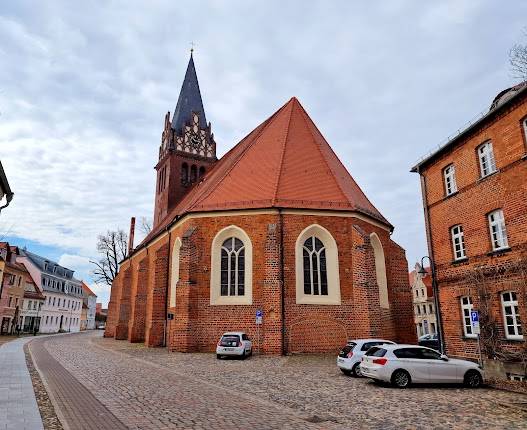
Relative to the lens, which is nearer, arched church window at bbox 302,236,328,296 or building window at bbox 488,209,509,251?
building window at bbox 488,209,509,251

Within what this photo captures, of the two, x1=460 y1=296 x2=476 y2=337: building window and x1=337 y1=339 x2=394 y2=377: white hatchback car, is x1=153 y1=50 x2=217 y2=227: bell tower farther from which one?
x1=460 y1=296 x2=476 y2=337: building window

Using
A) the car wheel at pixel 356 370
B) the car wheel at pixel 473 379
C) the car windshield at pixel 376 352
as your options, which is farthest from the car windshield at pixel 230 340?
the car wheel at pixel 473 379

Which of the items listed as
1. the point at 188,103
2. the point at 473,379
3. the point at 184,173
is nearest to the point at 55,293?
the point at 184,173

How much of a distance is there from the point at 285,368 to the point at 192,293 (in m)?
6.96

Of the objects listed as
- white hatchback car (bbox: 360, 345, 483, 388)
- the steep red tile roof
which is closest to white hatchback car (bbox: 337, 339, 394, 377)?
white hatchback car (bbox: 360, 345, 483, 388)

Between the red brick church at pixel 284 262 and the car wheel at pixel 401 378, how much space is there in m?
6.88

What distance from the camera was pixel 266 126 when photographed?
2547 cm

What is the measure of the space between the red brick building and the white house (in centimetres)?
4807

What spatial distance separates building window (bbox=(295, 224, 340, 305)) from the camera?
1886 centimetres

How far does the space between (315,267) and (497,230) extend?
7.89 metres

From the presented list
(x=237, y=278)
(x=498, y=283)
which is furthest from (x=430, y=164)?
(x=237, y=278)

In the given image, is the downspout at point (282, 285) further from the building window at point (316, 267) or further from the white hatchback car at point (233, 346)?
the white hatchback car at point (233, 346)

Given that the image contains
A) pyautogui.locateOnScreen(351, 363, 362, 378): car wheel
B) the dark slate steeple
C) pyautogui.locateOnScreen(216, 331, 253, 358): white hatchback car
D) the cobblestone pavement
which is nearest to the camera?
the cobblestone pavement

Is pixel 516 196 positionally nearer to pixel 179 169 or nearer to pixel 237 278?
pixel 237 278
